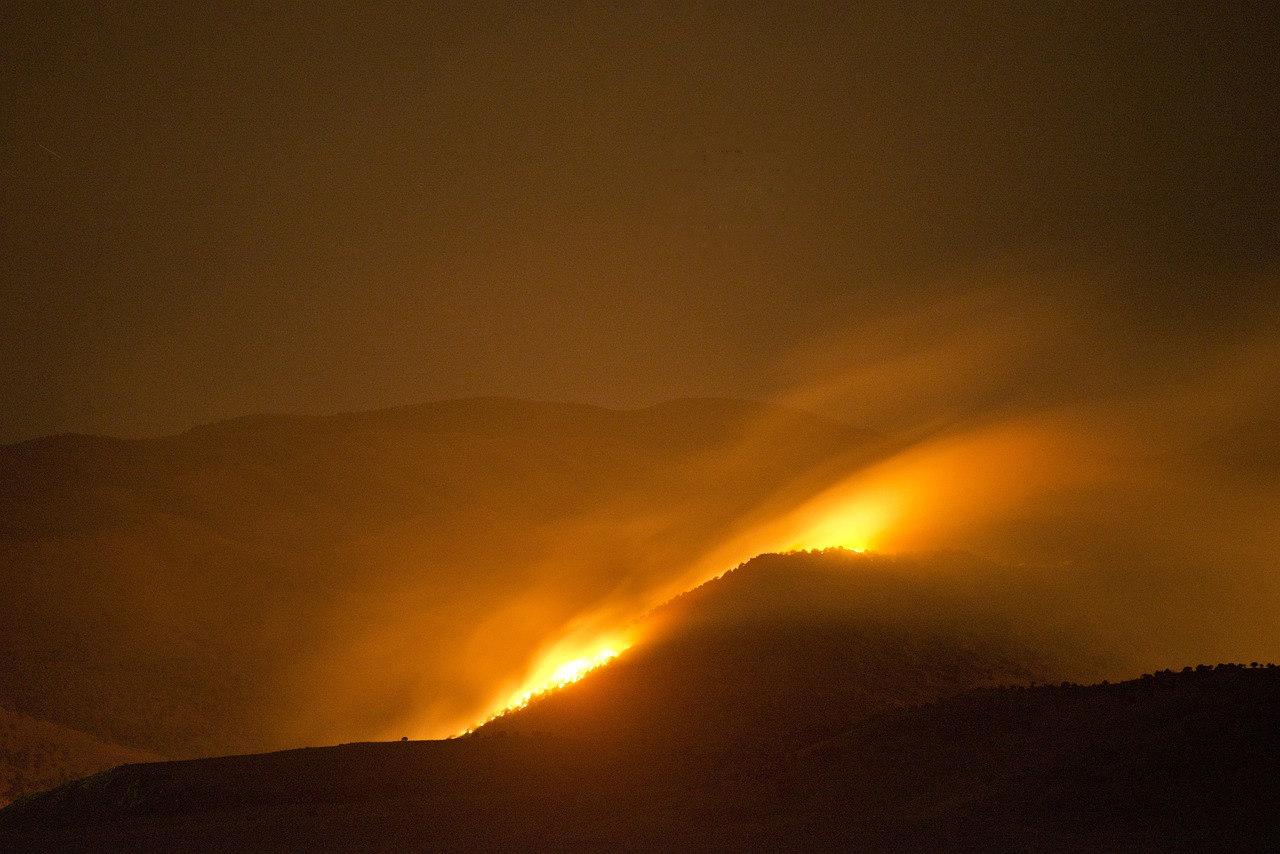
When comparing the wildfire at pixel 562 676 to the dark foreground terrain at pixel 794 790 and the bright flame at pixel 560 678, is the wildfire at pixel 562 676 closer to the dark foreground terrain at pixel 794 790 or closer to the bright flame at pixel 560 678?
the bright flame at pixel 560 678

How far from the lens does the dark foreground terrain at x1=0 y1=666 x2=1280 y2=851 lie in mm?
8742

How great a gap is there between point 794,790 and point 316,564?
27830mm

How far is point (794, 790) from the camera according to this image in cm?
1089

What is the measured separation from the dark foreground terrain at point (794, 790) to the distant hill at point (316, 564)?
33.3 feet

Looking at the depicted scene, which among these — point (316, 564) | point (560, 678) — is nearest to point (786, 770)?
point (560, 678)

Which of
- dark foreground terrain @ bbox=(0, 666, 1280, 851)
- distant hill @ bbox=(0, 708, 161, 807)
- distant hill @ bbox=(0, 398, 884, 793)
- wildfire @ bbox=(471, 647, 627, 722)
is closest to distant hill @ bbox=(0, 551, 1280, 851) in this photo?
dark foreground terrain @ bbox=(0, 666, 1280, 851)

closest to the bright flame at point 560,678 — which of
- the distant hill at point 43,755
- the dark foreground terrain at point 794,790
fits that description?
the dark foreground terrain at point 794,790

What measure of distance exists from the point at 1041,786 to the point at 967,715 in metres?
2.50

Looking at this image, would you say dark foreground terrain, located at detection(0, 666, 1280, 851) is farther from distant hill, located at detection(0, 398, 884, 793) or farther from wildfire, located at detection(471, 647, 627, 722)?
distant hill, located at detection(0, 398, 884, 793)

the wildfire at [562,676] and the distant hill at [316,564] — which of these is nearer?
the wildfire at [562,676]

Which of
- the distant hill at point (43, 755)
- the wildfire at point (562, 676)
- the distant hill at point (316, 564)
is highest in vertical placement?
the distant hill at point (316, 564)

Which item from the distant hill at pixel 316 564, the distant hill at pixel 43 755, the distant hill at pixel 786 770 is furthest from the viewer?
the distant hill at pixel 316 564

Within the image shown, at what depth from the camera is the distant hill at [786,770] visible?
8.95 meters

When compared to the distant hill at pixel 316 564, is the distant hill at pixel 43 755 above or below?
below
